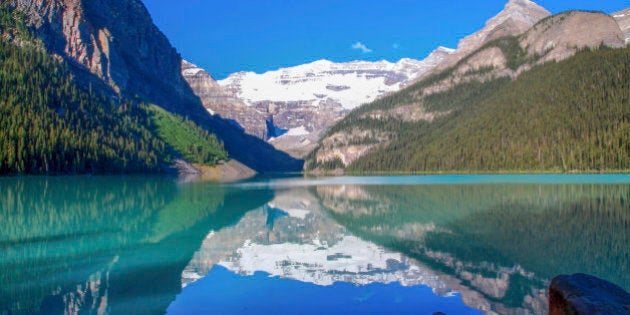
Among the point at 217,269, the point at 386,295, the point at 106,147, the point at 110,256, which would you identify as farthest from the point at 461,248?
the point at 106,147

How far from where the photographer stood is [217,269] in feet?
82.0

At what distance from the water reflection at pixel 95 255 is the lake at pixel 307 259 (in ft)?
0.26

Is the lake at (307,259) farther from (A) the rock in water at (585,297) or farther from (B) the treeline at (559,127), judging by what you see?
(B) the treeline at (559,127)

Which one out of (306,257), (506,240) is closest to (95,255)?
(306,257)

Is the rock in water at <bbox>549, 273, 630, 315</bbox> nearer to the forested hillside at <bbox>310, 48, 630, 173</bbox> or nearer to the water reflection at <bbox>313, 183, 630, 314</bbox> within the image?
the water reflection at <bbox>313, 183, 630, 314</bbox>

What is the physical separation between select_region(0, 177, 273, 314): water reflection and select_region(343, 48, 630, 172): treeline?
114 meters

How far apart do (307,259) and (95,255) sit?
35.9 ft

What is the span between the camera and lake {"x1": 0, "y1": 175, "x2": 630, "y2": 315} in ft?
62.0

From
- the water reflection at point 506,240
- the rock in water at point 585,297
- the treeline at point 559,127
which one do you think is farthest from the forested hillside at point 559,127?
the rock in water at point 585,297

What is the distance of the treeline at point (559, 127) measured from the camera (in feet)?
449

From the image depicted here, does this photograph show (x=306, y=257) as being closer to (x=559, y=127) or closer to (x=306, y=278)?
(x=306, y=278)

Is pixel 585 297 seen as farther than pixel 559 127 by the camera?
No

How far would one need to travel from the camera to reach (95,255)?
90.4ft

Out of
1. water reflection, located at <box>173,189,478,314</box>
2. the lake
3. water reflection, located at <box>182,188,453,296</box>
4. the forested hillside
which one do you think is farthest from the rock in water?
the forested hillside
